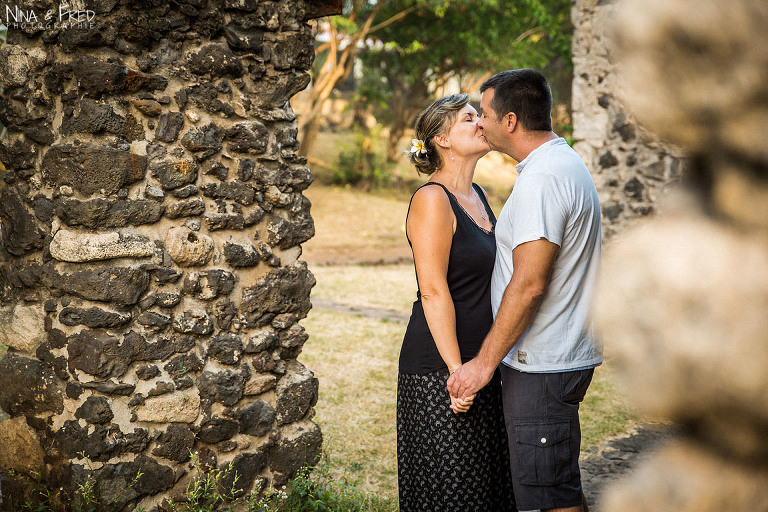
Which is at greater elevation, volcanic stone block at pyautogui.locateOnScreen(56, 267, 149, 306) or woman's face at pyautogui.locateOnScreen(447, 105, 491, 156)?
woman's face at pyautogui.locateOnScreen(447, 105, 491, 156)

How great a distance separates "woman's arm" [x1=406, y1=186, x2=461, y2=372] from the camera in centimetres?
276

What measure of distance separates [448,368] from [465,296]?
0.31 m

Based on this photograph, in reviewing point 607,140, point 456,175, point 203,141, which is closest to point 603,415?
point 607,140

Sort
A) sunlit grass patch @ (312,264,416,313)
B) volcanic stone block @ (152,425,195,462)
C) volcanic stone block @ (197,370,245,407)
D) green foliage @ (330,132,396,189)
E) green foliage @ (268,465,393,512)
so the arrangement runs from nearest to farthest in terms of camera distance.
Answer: volcanic stone block @ (152,425,195,462)
volcanic stone block @ (197,370,245,407)
green foliage @ (268,465,393,512)
sunlit grass patch @ (312,264,416,313)
green foliage @ (330,132,396,189)

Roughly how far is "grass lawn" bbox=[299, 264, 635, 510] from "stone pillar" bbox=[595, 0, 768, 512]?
10.7 feet

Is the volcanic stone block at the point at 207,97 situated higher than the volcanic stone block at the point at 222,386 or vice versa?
the volcanic stone block at the point at 207,97

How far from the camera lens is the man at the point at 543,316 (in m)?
2.44

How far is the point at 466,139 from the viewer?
3.02 meters

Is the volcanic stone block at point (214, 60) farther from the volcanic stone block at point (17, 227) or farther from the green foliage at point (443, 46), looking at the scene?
the green foliage at point (443, 46)

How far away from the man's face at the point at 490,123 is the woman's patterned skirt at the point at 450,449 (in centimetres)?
98

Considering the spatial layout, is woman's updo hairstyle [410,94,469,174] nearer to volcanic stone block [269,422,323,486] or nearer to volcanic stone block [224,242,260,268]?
volcanic stone block [224,242,260,268]

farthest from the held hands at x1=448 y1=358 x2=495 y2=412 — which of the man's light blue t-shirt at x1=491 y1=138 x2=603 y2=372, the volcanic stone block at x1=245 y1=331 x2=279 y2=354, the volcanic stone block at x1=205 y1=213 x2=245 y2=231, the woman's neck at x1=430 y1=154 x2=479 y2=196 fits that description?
the volcanic stone block at x1=205 y1=213 x2=245 y2=231

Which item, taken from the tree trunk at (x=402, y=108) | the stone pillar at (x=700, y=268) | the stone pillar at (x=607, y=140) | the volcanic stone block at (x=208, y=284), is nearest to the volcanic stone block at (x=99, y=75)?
the volcanic stone block at (x=208, y=284)

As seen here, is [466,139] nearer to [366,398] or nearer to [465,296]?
[465,296]
